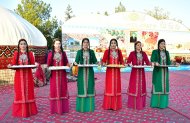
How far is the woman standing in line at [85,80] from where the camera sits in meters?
4.59

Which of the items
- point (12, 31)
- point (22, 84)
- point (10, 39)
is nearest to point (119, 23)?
point (12, 31)

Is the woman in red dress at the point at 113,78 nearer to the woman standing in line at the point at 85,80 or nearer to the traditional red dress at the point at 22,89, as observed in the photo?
the woman standing in line at the point at 85,80

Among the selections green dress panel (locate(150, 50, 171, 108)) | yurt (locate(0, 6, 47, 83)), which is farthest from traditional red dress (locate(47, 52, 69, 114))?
yurt (locate(0, 6, 47, 83))

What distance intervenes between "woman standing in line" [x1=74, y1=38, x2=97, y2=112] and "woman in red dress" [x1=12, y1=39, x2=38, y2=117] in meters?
0.88

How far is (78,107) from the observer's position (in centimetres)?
469

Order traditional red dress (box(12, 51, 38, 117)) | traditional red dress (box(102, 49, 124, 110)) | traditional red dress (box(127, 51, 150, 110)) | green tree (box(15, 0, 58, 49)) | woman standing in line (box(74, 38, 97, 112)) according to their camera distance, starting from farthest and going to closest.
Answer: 1. green tree (box(15, 0, 58, 49))
2. traditional red dress (box(127, 51, 150, 110))
3. traditional red dress (box(102, 49, 124, 110))
4. woman standing in line (box(74, 38, 97, 112))
5. traditional red dress (box(12, 51, 38, 117))

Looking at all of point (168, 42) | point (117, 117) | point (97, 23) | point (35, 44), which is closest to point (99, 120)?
point (117, 117)

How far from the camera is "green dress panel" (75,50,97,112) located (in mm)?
4598

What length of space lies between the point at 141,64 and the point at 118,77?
54cm

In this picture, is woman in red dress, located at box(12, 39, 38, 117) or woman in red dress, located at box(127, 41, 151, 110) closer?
woman in red dress, located at box(12, 39, 38, 117)

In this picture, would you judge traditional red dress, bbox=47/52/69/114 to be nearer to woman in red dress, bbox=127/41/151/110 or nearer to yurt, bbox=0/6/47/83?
woman in red dress, bbox=127/41/151/110

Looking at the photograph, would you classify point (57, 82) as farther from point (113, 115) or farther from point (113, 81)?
point (113, 115)

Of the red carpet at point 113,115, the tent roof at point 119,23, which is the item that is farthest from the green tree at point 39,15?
the red carpet at point 113,115

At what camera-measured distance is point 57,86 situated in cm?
446
